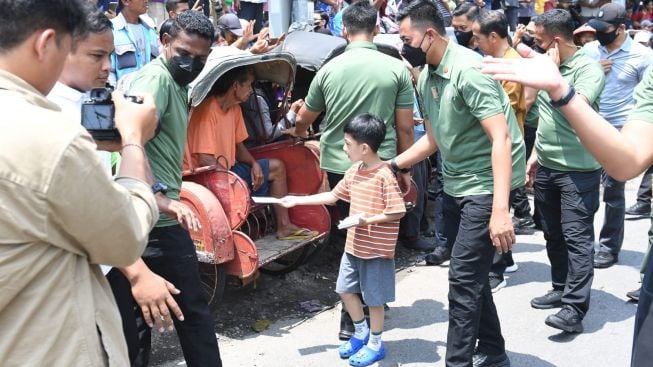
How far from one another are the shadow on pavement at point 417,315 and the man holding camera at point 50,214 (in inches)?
136

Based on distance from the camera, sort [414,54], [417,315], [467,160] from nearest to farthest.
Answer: [467,160]
[414,54]
[417,315]

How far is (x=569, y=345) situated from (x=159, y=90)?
307 cm

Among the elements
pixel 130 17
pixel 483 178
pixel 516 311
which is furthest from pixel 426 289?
pixel 130 17

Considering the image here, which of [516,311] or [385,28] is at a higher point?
[385,28]

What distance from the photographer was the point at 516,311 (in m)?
5.38

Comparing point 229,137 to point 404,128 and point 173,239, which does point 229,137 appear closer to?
point 404,128

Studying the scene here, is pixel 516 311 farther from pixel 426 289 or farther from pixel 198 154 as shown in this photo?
pixel 198 154

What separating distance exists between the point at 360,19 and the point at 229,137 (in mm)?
1247

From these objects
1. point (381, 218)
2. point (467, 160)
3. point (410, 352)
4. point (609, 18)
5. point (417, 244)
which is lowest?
point (417, 244)

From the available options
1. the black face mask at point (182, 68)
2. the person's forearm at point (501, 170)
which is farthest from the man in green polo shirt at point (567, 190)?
the black face mask at point (182, 68)

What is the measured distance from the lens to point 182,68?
3637 mm

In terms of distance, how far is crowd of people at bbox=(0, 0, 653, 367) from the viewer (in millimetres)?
1673

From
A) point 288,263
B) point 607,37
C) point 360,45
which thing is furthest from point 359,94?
point 607,37

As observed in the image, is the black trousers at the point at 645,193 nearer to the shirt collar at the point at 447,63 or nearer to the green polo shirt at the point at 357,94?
the green polo shirt at the point at 357,94
